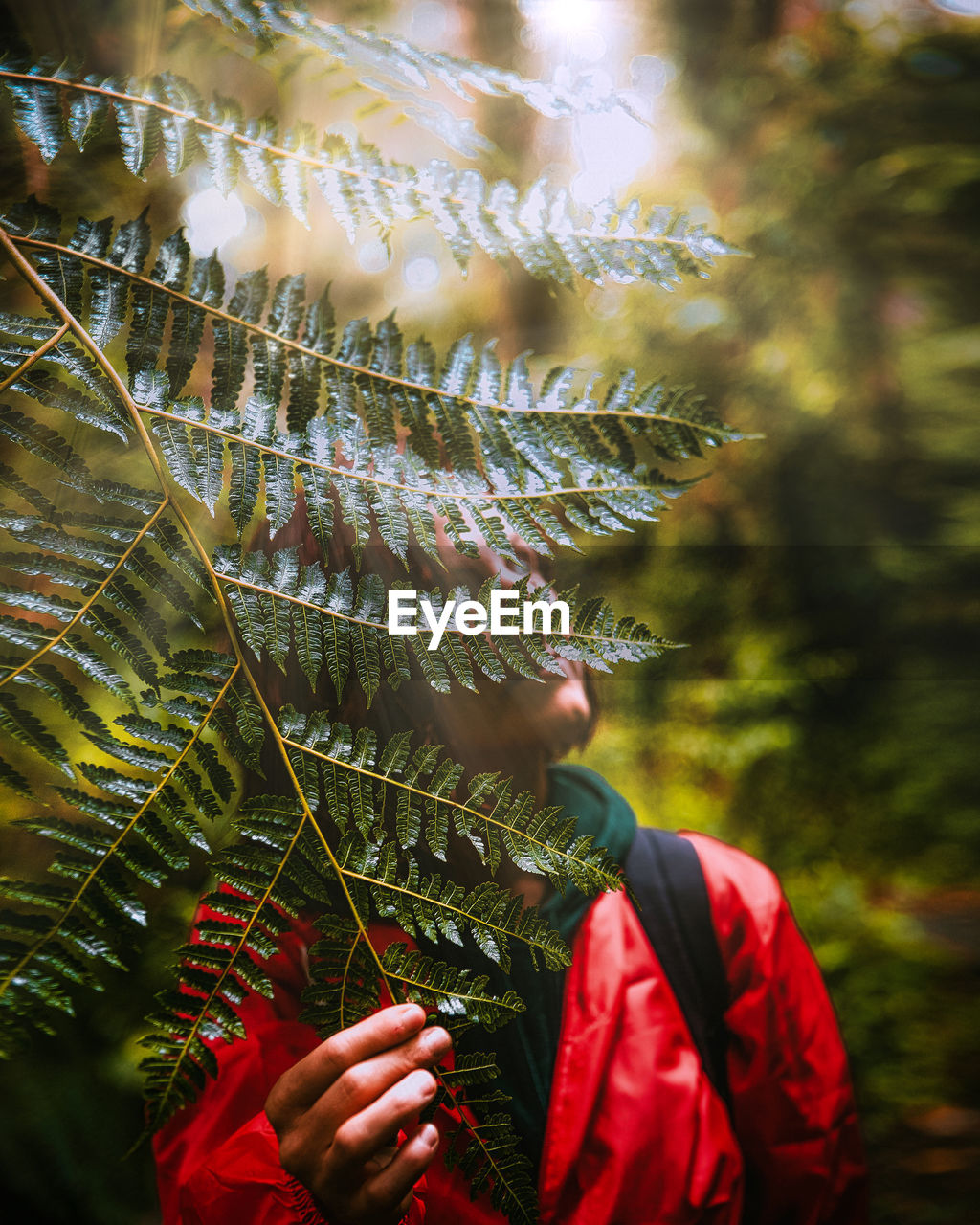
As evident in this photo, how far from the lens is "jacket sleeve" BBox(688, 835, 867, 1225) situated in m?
0.83

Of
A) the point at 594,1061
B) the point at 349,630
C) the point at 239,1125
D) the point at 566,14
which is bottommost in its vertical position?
the point at 239,1125

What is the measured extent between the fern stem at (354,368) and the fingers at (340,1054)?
0.59 meters

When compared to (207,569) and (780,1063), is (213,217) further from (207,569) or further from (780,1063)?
(780,1063)

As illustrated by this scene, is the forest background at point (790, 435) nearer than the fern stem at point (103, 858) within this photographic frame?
No

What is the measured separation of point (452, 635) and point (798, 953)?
2.00 feet

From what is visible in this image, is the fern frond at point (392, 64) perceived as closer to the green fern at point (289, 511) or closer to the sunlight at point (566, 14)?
the green fern at point (289, 511)

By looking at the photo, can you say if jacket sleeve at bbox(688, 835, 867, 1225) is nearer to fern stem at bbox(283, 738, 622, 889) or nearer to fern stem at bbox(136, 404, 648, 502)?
fern stem at bbox(283, 738, 622, 889)

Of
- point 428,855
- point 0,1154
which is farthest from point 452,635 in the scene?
point 0,1154

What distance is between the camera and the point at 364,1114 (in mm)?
654

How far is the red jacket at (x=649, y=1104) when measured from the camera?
2.61 feet

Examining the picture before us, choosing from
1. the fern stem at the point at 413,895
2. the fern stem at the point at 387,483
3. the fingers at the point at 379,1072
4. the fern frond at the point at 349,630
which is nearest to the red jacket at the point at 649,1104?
the fingers at the point at 379,1072

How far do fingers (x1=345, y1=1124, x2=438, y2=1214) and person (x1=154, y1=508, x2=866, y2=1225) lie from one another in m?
0.07

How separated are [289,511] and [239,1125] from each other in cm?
73

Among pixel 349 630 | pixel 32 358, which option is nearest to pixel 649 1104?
pixel 349 630
